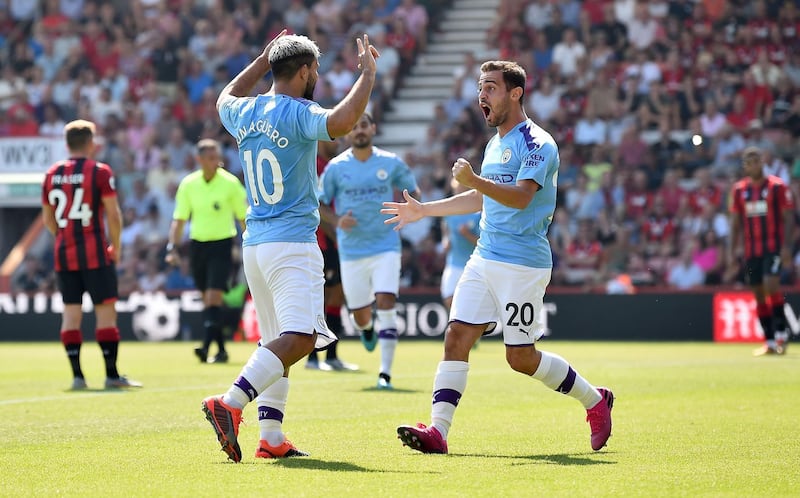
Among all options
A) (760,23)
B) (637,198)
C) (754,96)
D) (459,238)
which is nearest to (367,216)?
(459,238)

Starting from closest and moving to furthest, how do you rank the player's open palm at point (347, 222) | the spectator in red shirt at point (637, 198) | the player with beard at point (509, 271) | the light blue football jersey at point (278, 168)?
the light blue football jersey at point (278, 168)
the player with beard at point (509, 271)
the player's open palm at point (347, 222)
the spectator in red shirt at point (637, 198)

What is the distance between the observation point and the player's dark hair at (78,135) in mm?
12703

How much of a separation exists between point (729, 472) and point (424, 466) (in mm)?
1682

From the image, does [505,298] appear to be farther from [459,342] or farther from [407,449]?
[407,449]

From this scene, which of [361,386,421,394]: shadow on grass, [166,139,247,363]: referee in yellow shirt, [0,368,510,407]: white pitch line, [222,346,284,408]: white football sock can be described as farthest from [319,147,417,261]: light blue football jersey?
[222,346,284,408]: white football sock

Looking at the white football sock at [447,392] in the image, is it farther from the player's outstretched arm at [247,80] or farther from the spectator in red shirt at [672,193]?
the spectator in red shirt at [672,193]

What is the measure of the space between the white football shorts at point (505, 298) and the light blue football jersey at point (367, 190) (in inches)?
205

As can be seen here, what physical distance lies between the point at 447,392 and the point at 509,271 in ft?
2.79

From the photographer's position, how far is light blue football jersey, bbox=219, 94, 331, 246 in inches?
302

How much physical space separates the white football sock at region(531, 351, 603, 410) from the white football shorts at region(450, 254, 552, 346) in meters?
0.19

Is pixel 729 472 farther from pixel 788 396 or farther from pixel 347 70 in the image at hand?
pixel 347 70

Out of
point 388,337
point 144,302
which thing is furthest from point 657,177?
point 388,337

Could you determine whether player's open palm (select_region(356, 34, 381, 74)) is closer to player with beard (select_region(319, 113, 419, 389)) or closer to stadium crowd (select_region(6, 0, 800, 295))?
player with beard (select_region(319, 113, 419, 389))

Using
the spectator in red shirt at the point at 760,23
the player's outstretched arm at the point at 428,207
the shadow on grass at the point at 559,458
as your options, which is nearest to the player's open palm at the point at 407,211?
the player's outstretched arm at the point at 428,207
